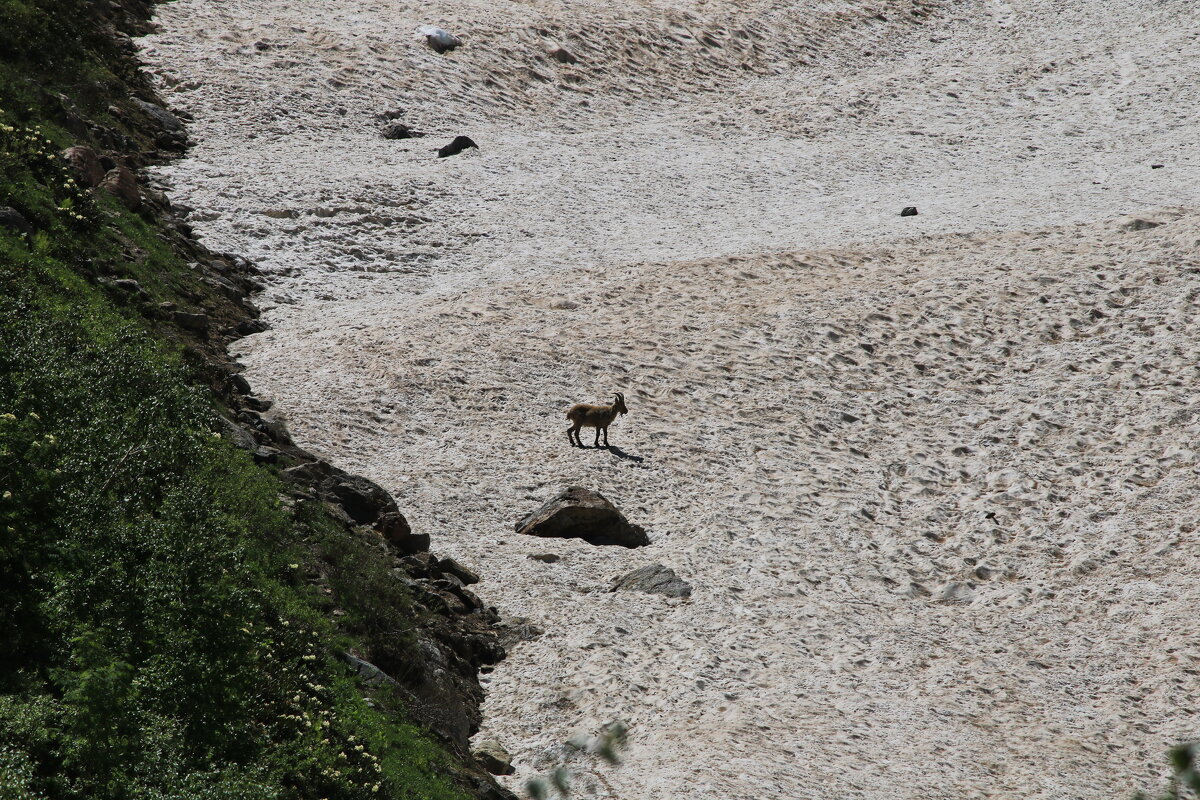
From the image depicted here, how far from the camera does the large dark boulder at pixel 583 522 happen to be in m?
17.8

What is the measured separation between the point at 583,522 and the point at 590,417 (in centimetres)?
316

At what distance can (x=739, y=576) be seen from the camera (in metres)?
17.3

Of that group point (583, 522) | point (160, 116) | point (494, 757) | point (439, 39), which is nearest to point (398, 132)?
point (439, 39)

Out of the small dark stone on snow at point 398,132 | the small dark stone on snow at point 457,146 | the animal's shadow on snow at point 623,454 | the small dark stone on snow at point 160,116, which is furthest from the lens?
the small dark stone on snow at point 398,132

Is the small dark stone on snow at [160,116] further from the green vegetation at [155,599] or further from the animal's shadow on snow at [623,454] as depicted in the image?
the animal's shadow on snow at [623,454]

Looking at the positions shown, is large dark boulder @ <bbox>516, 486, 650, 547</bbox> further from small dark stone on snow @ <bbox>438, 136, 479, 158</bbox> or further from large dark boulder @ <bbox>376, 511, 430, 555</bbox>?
small dark stone on snow @ <bbox>438, 136, 479, 158</bbox>

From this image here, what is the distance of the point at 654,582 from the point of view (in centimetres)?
1666

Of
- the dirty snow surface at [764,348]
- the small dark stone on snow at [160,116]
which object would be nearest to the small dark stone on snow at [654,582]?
the dirty snow surface at [764,348]

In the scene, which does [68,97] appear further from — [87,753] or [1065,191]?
[1065,191]

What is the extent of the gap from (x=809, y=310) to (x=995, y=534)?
349 inches

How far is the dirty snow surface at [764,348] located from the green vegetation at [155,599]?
3.03 metres

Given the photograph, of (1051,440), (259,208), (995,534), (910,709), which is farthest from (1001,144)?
(910,709)

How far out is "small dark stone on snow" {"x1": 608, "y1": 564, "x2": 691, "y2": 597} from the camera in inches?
650

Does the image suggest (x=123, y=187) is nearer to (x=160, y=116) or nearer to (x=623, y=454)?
(x=160, y=116)
